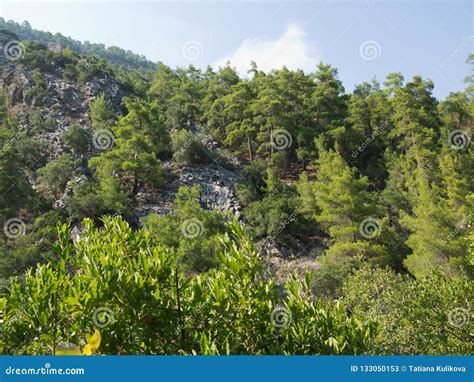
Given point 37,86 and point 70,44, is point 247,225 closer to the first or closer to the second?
point 37,86

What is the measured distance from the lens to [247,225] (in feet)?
90.1

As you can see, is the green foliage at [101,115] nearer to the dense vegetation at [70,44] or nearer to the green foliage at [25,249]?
the green foliage at [25,249]

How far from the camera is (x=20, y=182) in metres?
27.0

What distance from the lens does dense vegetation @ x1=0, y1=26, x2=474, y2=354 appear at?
393 centimetres

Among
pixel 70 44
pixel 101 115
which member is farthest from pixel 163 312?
pixel 70 44

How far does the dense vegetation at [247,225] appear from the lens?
3.93 m

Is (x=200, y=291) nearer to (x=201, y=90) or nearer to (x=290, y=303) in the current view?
(x=290, y=303)

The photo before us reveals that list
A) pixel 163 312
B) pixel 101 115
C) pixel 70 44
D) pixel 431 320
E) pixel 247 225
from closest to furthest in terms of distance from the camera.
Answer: pixel 163 312 < pixel 431 320 < pixel 247 225 < pixel 101 115 < pixel 70 44

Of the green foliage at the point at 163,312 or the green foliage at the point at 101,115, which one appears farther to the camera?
the green foliage at the point at 101,115

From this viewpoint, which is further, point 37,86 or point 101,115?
point 37,86

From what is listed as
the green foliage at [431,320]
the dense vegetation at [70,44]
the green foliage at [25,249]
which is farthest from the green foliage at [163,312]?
the dense vegetation at [70,44]

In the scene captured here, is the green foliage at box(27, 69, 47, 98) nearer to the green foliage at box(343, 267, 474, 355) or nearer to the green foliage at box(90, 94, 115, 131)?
the green foliage at box(90, 94, 115, 131)

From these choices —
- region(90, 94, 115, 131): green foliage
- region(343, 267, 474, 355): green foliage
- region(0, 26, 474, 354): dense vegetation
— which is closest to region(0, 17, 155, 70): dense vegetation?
region(0, 26, 474, 354): dense vegetation

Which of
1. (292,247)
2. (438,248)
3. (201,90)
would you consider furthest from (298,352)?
(201,90)
